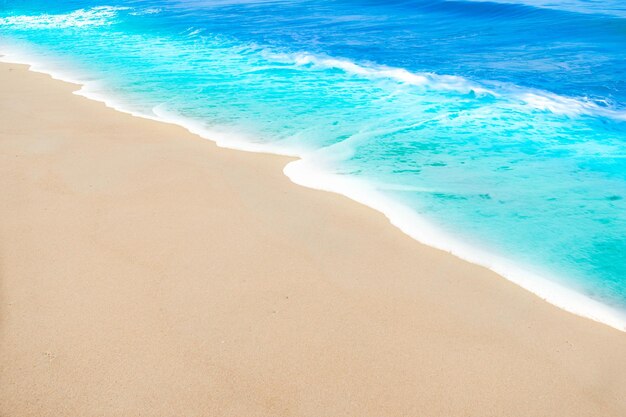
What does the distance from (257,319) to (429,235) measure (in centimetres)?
207

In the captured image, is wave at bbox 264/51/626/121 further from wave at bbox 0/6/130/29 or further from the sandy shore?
wave at bbox 0/6/130/29

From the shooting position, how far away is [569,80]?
11078mm

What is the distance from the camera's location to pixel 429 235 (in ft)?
15.1

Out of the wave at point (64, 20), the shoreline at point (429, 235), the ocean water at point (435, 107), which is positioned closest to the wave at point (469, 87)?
the ocean water at point (435, 107)

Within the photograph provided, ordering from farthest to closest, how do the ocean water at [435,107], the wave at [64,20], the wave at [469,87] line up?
the wave at [64,20], the wave at [469,87], the ocean water at [435,107]

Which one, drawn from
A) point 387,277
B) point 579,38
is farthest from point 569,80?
point 387,277

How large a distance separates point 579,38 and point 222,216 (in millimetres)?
15773

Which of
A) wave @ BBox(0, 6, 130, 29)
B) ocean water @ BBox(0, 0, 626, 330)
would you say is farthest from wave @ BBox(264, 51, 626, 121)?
wave @ BBox(0, 6, 130, 29)

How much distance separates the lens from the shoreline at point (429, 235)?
3674mm

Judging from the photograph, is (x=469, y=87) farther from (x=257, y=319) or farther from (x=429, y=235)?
(x=257, y=319)

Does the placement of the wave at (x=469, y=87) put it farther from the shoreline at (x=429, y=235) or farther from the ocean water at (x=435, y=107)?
the shoreline at (x=429, y=235)

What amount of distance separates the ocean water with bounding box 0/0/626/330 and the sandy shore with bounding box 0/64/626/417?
0.61m

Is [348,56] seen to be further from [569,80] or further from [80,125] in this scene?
[80,125]

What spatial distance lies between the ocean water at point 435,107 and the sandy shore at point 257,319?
2.00 feet
